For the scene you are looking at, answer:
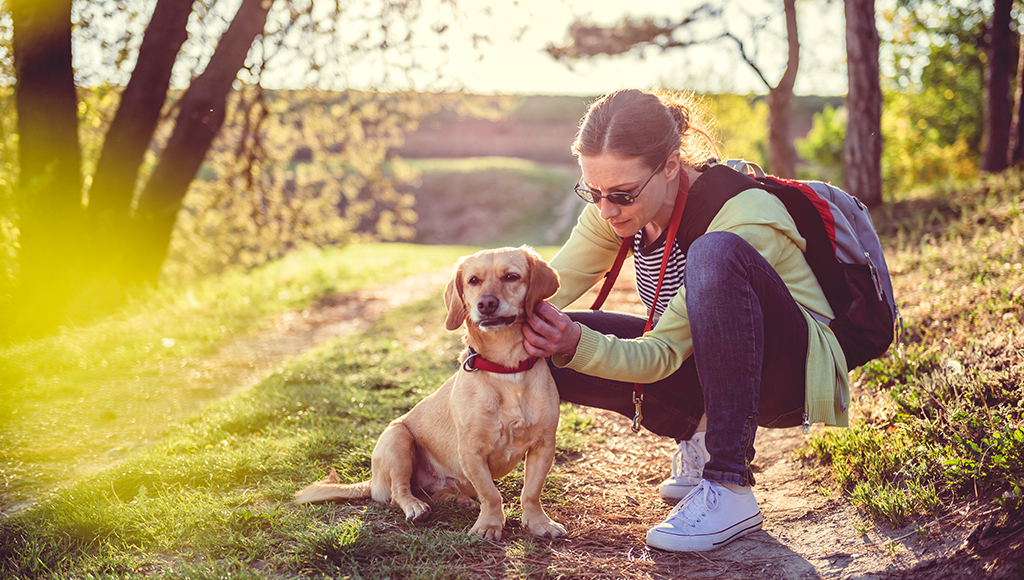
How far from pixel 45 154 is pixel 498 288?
6.61 metres

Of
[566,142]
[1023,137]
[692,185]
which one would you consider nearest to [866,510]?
[692,185]

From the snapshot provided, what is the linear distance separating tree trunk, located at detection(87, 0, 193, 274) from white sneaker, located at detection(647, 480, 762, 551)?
748 centimetres

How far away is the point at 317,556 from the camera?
2.37 metres

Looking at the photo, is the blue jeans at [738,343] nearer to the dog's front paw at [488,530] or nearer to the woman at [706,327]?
the woman at [706,327]

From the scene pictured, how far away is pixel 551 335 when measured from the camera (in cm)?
262

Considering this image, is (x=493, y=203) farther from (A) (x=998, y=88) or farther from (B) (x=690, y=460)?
(B) (x=690, y=460)

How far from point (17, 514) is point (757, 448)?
12.6 ft

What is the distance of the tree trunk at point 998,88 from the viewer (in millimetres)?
9555

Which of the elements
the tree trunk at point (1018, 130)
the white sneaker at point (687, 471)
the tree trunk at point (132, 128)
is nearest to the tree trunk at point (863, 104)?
the tree trunk at point (1018, 130)

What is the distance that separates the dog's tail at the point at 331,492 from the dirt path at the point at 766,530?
97 cm

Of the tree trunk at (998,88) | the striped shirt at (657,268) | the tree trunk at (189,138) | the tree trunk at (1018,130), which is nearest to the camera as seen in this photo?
the striped shirt at (657,268)

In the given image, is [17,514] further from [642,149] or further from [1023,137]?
[1023,137]

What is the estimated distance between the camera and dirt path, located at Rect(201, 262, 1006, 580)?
224cm

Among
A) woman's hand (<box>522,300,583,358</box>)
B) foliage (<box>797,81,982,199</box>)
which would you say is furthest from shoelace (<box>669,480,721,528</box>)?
foliage (<box>797,81,982,199</box>)
